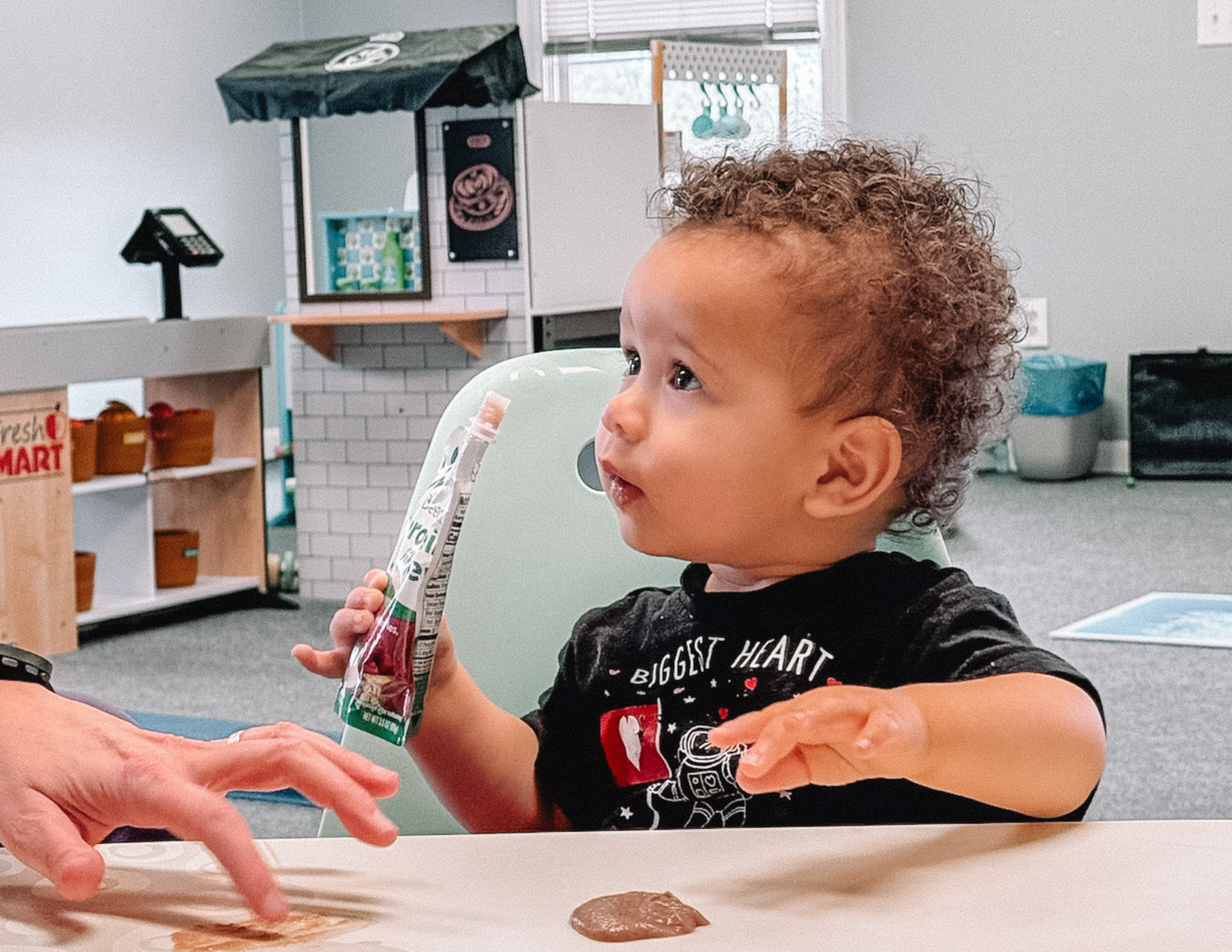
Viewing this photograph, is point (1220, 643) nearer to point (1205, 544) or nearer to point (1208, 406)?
point (1205, 544)

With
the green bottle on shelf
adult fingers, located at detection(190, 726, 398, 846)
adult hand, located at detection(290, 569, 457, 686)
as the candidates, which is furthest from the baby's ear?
the green bottle on shelf

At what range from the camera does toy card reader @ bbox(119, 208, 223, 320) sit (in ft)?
14.9

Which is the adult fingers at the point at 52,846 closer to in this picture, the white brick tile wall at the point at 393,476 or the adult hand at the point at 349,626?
the adult hand at the point at 349,626

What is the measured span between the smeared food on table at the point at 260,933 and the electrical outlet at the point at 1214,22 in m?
6.26

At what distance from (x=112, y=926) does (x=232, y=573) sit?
424cm

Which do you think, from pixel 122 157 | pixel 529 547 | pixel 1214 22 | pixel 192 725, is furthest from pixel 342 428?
pixel 1214 22

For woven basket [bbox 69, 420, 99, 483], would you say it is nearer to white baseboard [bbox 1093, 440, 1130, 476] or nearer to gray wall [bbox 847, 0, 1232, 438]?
gray wall [bbox 847, 0, 1232, 438]

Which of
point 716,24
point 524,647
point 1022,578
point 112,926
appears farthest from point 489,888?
point 716,24

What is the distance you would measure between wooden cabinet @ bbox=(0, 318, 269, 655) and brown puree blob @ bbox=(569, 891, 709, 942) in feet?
11.5

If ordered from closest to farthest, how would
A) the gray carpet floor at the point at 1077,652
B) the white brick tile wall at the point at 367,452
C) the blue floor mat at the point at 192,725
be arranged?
the gray carpet floor at the point at 1077,652, the blue floor mat at the point at 192,725, the white brick tile wall at the point at 367,452

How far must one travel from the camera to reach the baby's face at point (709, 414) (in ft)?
2.80

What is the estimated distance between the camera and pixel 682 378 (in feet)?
2.85

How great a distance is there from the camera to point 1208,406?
608 cm

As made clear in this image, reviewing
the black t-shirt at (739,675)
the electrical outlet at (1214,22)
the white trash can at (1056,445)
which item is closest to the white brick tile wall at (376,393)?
the white trash can at (1056,445)
